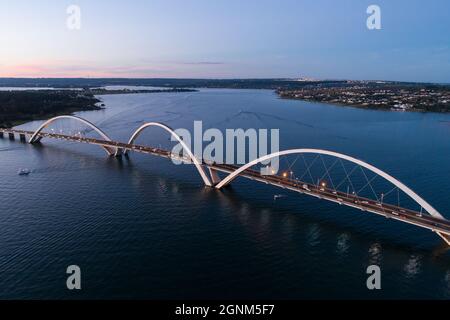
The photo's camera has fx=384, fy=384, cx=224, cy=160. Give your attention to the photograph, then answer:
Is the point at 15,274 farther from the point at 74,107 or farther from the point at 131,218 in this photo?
the point at 74,107

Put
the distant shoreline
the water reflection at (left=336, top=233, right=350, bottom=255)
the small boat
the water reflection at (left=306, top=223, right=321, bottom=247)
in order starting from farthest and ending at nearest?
the distant shoreline → the small boat → the water reflection at (left=306, top=223, right=321, bottom=247) → the water reflection at (left=336, top=233, right=350, bottom=255)

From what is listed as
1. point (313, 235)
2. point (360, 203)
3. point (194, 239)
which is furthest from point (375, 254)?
point (194, 239)

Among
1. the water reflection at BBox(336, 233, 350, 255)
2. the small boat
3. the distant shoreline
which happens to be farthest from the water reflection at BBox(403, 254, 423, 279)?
the distant shoreline

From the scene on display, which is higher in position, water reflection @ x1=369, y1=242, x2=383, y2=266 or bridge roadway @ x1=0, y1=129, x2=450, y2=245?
bridge roadway @ x1=0, y1=129, x2=450, y2=245

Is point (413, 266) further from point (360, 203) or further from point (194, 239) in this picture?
point (194, 239)

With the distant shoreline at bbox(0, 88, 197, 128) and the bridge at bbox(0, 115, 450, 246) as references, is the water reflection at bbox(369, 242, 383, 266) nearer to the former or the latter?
the bridge at bbox(0, 115, 450, 246)

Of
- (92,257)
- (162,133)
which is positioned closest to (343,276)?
(92,257)

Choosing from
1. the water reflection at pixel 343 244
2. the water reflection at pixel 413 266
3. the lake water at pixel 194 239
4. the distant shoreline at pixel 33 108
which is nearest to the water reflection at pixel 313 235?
the lake water at pixel 194 239

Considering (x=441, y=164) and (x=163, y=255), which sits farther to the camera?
(x=441, y=164)
